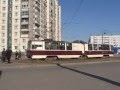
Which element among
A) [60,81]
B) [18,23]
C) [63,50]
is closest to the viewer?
[60,81]

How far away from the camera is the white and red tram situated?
149 ft

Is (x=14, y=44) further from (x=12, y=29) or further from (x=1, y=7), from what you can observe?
(x=1, y=7)

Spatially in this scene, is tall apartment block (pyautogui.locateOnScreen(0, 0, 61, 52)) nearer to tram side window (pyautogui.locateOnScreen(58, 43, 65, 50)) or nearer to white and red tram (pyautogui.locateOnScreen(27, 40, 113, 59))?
white and red tram (pyautogui.locateOnScreen(27, 40, 113, 59))

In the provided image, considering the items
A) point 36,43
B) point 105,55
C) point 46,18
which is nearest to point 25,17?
point 46,18

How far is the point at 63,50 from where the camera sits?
48.8 m

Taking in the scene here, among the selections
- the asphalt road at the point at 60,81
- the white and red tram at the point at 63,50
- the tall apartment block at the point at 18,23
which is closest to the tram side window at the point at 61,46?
the white and red tram at the point at 63,50

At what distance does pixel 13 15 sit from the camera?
Answer: 110 m

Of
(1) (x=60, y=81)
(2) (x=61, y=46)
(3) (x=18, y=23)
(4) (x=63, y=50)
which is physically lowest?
(1) (x=60, y=81)

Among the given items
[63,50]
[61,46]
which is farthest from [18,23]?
[63,50]

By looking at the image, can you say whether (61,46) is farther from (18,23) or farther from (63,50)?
(18,23)

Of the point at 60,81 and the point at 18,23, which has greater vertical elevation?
the point at 18,23

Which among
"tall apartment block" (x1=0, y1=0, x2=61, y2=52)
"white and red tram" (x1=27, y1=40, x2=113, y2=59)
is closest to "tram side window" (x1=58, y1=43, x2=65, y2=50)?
"white and red tram" (x1=27, y1=40, x2=113, y2=59)

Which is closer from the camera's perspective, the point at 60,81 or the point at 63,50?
the point at 60,81

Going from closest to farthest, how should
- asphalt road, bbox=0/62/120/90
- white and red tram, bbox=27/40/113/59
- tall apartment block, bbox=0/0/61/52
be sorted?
asphalt road, bbox=0/62/120/90 → white and red tram, bbox=27/40/113/59 → tall apartment block, bbox=0/0/61/52
